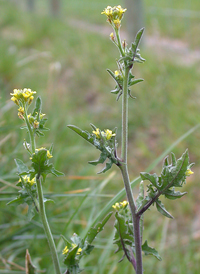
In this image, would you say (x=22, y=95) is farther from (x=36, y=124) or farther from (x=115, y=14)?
(x=115, y=14)

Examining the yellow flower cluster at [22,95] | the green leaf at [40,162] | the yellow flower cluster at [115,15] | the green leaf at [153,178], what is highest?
the yellow flower cluster at [115,15]

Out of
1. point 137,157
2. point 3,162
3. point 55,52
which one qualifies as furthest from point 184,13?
point 3,162

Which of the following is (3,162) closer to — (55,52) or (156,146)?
(156,146)

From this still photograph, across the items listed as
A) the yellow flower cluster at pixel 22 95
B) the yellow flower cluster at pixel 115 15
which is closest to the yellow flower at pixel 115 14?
the yellow flower cluster at pixel 115 15

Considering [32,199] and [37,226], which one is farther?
[37,226]

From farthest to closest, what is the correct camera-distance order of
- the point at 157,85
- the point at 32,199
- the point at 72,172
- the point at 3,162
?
the point at 157,85, the point at 72,172, the point at 3,162, the point at 32,199

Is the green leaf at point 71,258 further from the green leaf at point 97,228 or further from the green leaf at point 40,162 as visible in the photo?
the green leaf at point 40,162

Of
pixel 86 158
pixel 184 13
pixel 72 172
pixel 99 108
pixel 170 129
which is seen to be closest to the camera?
pixel 72 172

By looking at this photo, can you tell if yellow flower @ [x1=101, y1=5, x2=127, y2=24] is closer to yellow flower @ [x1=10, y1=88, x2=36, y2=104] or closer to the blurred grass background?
yellow flower @ [x1=10, y1=88, x2=36, y2=104]
